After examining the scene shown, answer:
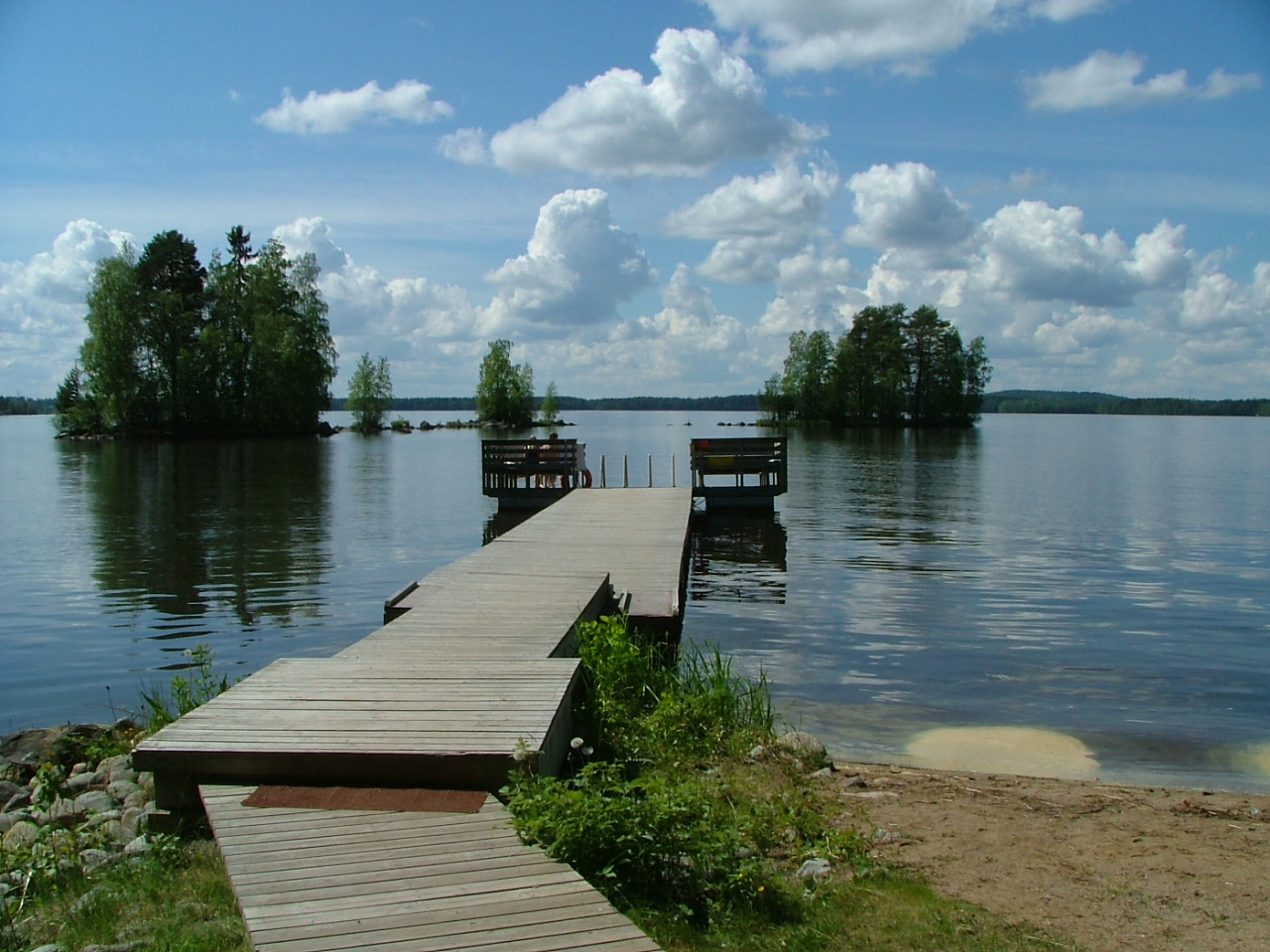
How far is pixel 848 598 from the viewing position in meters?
15.9

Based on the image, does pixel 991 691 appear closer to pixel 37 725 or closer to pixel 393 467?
pixel 37 725

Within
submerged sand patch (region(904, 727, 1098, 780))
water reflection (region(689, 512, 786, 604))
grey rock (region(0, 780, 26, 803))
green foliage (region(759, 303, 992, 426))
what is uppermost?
green foliage (region(759, 303, 992, 426))

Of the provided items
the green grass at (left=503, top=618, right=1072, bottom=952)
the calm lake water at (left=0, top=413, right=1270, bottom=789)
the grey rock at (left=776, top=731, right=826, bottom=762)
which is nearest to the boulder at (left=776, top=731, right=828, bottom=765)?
the grey rock at (left=776, top=731, right=826, bottom=762)

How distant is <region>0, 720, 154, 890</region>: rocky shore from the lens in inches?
201

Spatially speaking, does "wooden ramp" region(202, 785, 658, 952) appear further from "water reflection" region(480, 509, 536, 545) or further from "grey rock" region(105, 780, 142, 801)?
"water reflection" region(480, 509, 536, 545)

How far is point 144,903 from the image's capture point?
14.4 ft

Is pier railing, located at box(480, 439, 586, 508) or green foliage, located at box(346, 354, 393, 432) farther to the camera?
green foliage, located at box(346, 354, 393, 432)

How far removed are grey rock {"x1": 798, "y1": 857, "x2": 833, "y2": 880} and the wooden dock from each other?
1418mm

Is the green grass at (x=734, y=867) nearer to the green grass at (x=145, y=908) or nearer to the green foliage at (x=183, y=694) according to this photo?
the green grass at (x=145, y=908)

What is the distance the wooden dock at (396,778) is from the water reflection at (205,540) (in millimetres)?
7359

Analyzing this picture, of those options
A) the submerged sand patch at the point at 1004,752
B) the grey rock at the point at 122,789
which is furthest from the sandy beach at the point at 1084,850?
the grey rock at the point at 122,789

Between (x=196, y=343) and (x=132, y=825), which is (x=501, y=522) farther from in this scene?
(x=196, y=343)

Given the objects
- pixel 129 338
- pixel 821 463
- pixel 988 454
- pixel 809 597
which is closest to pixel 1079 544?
pixel 809 597

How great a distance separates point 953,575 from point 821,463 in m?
34.6
